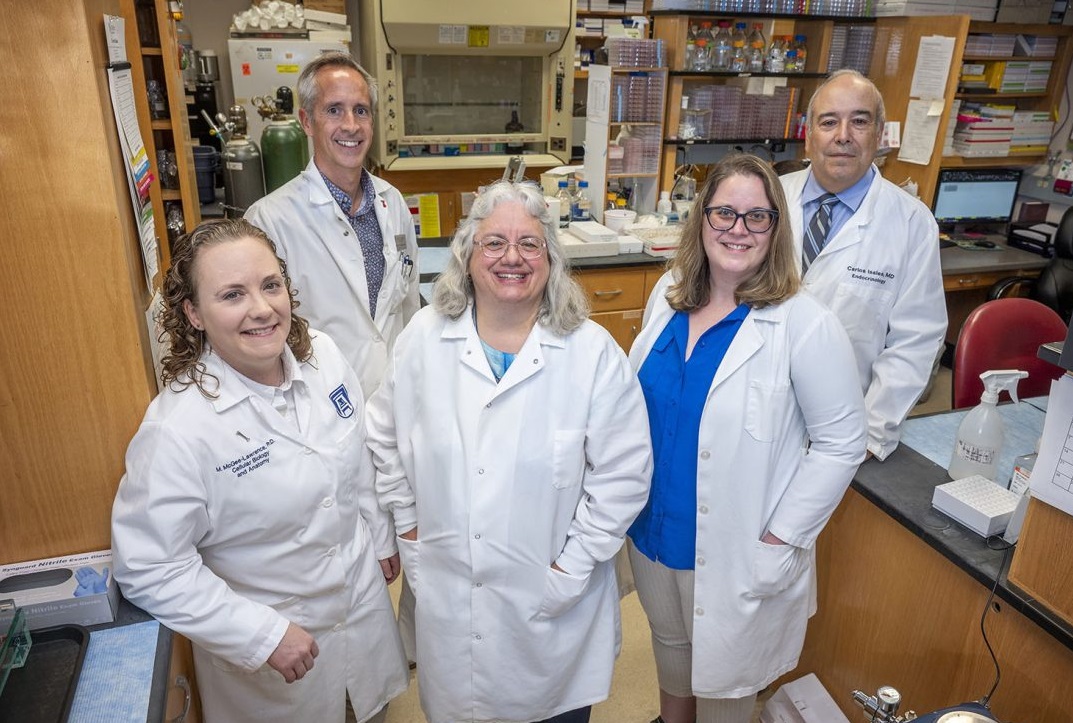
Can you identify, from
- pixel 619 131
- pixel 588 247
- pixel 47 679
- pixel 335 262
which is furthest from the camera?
pixel 619 131

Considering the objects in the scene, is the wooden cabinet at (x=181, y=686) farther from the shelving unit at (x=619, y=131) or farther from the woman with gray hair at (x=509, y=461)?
the shelving unit at (x=619, y=131)

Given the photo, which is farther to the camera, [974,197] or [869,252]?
[974,197]

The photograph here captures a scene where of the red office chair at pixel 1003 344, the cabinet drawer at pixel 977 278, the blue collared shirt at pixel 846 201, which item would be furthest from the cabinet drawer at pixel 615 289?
the cabinet drawer at pixel 977 278

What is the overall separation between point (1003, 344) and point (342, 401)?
2.02m

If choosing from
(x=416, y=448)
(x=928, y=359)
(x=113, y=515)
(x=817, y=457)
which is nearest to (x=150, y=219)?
(x=113, y=515)

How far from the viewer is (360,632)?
154 cm

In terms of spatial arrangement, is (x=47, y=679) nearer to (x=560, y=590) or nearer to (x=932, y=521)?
(x=560, y=590)

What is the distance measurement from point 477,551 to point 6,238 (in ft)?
3.12

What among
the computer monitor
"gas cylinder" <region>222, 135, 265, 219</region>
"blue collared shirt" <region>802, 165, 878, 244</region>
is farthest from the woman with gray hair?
the computer monitor

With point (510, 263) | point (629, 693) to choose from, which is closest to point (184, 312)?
point (510, 263)

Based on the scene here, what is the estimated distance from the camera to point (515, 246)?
1.41 meters

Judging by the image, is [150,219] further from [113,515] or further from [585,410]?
[585,410]

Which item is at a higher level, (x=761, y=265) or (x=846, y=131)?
(x=846, y=131)

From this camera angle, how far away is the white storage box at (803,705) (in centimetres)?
182
